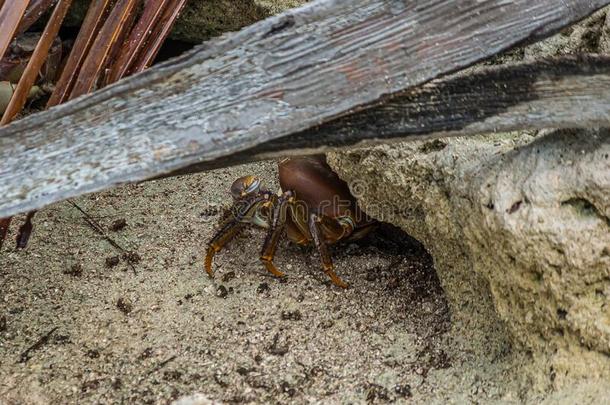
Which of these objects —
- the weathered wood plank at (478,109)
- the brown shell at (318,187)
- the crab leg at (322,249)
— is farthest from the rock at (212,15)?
the weathered wood plank at (478,109)

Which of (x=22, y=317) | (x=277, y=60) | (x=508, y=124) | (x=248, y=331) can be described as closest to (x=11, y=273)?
(x=22, y=317)

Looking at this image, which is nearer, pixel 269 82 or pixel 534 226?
pixel 269 82

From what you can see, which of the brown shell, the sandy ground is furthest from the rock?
the sandy ground

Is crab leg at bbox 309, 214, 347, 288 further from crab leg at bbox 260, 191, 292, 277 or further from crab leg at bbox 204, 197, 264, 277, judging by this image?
crab leg at bbox 204, 197, 264, 277

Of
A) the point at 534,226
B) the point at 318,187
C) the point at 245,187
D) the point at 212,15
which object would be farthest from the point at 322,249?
the point at 212,15

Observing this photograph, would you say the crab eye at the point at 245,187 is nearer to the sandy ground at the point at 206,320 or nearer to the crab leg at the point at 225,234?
the crab leg at the point at 225,234

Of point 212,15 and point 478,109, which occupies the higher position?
point 478,109

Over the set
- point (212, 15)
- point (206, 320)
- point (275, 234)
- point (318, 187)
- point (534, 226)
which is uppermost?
point (534, 226)

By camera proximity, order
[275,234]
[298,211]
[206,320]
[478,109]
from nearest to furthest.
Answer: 1. [478,109]
2. [206,320]
3. [275,234]
4. [298,211]

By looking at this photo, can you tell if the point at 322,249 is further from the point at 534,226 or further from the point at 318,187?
the point at 534,226
